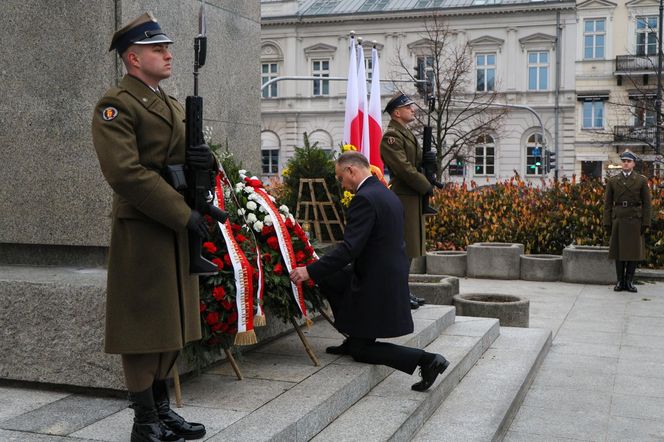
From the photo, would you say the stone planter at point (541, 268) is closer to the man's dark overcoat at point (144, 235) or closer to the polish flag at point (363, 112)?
the polish flag at point (363, 112)

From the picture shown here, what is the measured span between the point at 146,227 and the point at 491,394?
3551mm

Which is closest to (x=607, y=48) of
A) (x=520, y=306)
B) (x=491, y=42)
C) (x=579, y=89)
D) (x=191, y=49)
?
(x=579, y=89)

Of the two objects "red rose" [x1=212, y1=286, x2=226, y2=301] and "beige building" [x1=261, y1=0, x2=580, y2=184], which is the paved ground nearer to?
"red rose" [x1=212, y1=286, x2=226, y2=301]

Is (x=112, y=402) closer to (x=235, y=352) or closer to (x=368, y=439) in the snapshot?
(x=235, y=352)

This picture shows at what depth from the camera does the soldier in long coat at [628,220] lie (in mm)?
13203

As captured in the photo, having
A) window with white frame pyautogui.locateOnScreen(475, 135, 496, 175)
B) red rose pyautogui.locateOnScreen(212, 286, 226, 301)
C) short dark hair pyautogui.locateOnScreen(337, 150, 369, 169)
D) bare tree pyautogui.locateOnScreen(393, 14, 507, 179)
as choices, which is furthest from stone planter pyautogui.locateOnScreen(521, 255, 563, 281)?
window with white frame pyautogui.locateOnScreen(475, 135, 496, 175)

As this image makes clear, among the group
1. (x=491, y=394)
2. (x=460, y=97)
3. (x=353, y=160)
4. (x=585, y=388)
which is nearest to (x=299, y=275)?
(x=353, y=160)

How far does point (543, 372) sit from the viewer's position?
8305 millimetres

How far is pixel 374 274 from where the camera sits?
600 cm

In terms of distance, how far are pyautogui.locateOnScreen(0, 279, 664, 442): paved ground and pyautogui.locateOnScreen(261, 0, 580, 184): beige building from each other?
120 ft

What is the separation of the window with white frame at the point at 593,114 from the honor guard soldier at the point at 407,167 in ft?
144

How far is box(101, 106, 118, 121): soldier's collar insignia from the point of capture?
404 cm

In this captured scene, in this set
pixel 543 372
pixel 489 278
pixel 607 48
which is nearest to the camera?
pixel 543 372

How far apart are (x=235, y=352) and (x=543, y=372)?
145 inches
